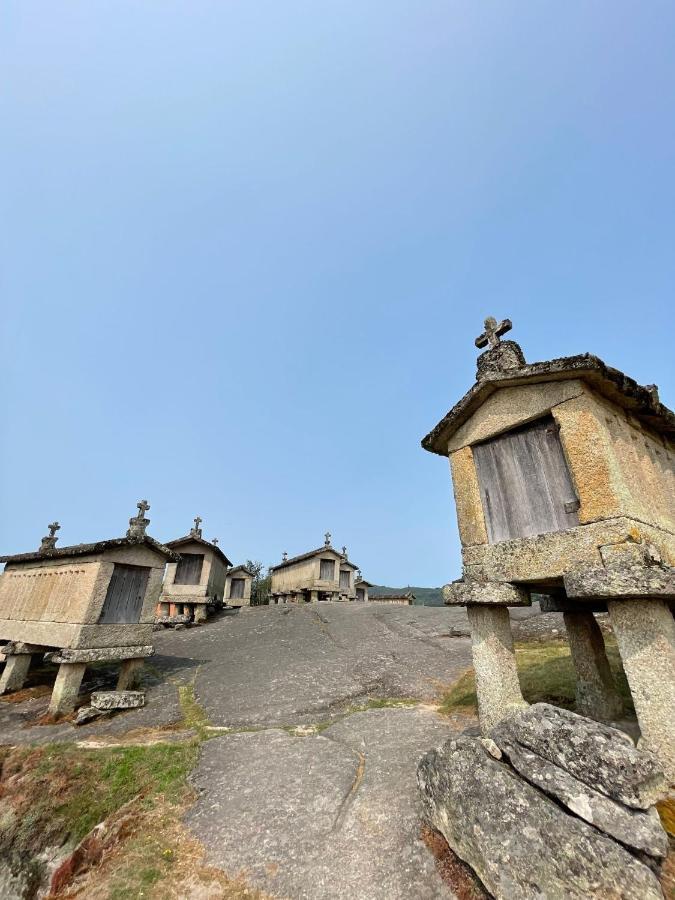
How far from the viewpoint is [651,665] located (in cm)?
414

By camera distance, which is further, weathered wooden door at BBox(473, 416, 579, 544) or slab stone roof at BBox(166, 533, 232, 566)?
slab stone roof at BBox(166, 533, 232, 566)

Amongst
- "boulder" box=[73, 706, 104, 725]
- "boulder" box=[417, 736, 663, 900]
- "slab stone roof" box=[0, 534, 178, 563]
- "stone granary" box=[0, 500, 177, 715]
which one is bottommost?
"boulder" box=[73, 706, 104, 725]

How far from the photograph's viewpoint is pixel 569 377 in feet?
17.6

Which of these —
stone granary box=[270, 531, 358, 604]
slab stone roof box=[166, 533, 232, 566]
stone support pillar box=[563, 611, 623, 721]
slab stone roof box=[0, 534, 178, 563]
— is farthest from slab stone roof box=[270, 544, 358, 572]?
stone support pillar box=[563, 611, 623, 721]

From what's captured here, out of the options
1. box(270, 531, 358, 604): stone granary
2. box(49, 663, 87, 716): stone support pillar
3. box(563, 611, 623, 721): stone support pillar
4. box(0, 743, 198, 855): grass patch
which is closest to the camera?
box(0, 743, 198, 855): grass patch

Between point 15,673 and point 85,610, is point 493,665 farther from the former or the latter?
point 15,673

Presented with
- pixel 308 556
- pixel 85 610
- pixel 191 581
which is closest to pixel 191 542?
pixel 191 581

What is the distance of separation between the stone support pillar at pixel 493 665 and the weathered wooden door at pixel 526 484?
1.13 m

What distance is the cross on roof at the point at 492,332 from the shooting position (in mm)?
6695

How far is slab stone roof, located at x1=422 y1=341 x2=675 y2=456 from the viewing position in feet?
17.2

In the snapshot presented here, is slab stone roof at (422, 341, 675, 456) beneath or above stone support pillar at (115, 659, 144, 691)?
above

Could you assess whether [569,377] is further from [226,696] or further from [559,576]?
[226,696]

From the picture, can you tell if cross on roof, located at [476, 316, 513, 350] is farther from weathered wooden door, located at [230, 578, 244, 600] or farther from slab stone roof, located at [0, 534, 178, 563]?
weathered wooden door, located at [230, 578, 244, 600]

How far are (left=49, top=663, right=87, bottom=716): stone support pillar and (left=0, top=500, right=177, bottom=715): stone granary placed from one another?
2 cm
